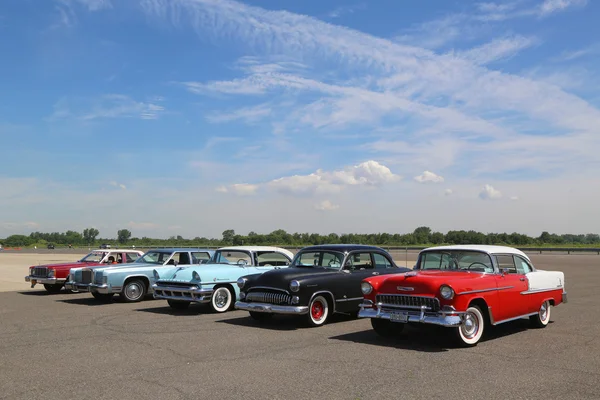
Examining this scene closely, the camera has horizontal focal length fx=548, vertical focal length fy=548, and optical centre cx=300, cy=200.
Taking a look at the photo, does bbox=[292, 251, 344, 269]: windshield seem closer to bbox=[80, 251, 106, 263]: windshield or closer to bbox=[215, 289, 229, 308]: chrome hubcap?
bbox=[215, 289, 229, 308]: chrome hubcap

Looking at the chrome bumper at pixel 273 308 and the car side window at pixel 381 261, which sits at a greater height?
the car side window at pixel 381 261

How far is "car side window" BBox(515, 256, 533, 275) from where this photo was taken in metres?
9.87

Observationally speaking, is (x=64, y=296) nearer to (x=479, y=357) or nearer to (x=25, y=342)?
(x=25, y=342)

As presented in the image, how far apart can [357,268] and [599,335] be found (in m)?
4.56

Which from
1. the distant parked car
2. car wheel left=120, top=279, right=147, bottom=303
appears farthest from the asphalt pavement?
the distant parked car

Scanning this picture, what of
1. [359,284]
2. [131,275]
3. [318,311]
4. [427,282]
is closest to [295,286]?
[318,311]

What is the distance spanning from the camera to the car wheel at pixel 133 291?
14.7 metres

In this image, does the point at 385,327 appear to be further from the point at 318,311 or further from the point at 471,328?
the point at 318,311

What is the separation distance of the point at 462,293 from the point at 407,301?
86cm

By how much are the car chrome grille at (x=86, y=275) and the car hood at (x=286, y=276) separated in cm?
637

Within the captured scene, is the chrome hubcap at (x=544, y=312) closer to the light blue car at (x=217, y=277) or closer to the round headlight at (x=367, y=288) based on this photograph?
the round headlight at (x=367, y=288)

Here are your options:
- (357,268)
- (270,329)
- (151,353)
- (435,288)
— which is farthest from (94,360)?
(357,268)

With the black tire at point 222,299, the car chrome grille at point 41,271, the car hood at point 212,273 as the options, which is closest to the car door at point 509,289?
the car hood at point 212,273

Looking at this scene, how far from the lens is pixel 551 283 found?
10.5 meters
